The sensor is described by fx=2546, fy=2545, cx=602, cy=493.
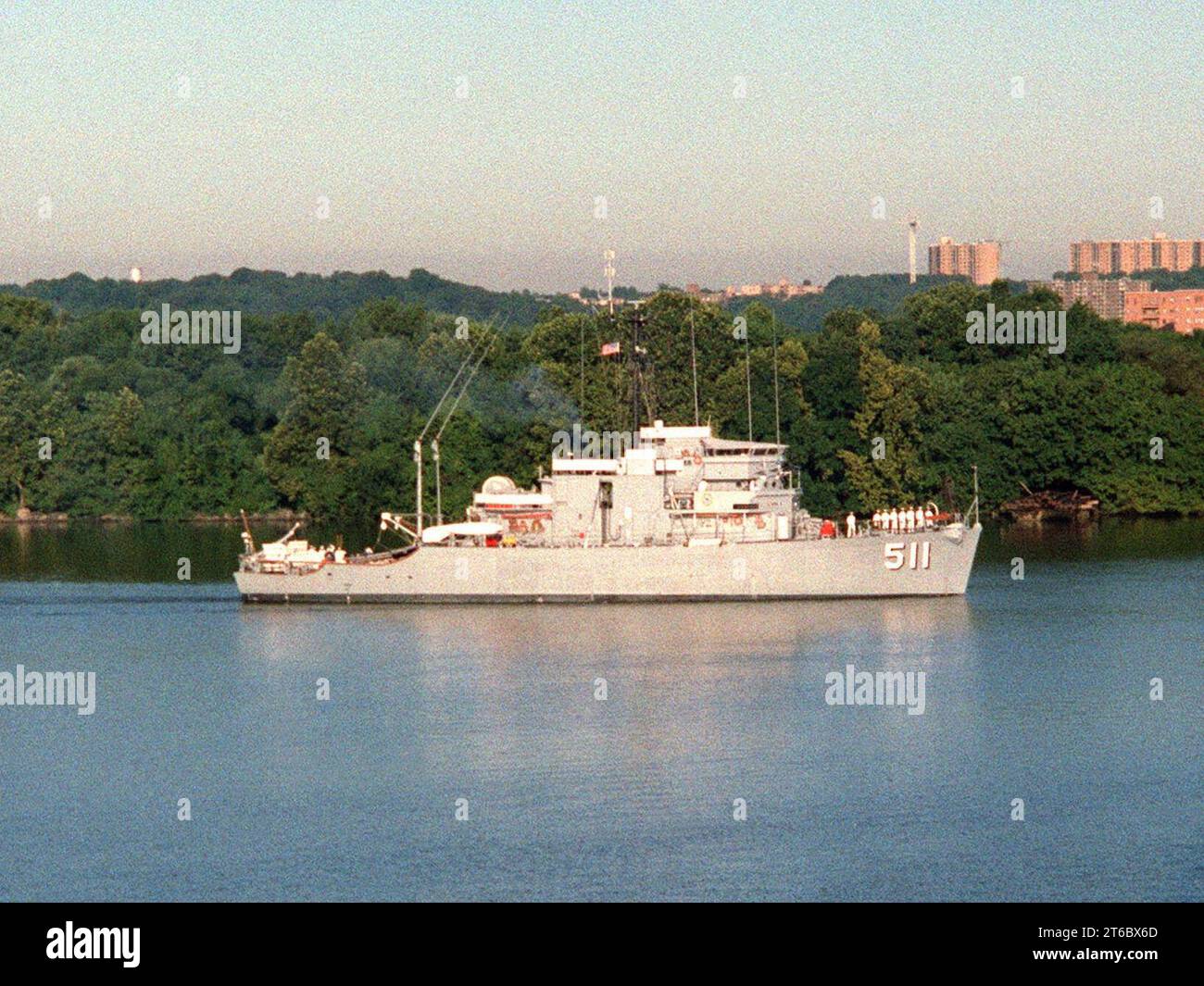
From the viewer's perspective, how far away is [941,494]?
102 metres

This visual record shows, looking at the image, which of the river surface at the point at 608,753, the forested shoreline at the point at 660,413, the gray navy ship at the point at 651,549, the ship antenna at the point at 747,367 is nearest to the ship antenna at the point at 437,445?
the gray navy ship at the point at 651,549

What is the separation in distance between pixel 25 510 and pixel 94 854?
255 feet

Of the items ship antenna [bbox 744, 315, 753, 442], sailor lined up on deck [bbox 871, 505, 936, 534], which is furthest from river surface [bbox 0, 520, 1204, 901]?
ship antenna [bbox 744, 315, 753, 442]

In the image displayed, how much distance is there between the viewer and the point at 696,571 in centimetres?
6494

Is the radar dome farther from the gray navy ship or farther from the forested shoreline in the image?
the forested shoreline

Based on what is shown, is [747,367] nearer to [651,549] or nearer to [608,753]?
[651,549]

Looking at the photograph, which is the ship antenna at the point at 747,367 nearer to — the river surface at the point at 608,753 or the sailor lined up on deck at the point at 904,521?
the sailor lined up on deck at the point at 904,521

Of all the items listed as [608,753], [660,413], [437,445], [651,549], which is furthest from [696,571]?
[660,413]

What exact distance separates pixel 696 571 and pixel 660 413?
123ft

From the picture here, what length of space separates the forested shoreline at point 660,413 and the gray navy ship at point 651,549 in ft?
104

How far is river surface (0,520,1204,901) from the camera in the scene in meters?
36.4

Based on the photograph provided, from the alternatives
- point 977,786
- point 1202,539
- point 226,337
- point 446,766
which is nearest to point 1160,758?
point 977,786

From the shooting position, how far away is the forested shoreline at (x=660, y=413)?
336 ft

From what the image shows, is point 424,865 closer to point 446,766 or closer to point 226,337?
point 446,766
